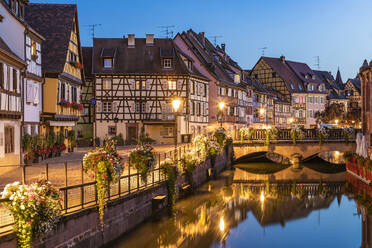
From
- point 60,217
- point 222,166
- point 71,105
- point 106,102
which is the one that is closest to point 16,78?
point 71,105

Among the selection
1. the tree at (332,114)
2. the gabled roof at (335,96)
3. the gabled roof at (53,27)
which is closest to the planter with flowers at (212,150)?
the gabled roof at (53,27)

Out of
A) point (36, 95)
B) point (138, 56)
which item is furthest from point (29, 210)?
point (138, 56)

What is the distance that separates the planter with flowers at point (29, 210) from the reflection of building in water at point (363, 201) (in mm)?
11897

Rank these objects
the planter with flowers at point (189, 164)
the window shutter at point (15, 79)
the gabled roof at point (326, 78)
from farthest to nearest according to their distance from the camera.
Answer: the gabled roof at point (326, 78) → the planter with flowers at point (189, 164) → the window shutter at point (15, 79)

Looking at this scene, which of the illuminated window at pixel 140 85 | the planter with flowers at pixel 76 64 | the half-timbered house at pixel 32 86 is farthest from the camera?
the illuminated window at pixel 140 85

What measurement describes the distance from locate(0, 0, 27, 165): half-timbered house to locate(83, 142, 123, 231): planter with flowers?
7773mm

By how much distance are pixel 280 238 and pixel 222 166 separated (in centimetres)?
2020

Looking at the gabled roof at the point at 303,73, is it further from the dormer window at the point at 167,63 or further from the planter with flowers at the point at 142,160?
the planter with flowers at the point at 142,160

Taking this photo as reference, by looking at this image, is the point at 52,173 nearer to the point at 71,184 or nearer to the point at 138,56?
the point at 71,184

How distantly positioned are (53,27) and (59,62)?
320 centimetres

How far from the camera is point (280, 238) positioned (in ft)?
57.8

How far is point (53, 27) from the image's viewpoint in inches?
1209

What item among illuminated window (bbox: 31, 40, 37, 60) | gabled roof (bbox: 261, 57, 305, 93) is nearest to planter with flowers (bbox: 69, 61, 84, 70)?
illuminated window (bbox: 31, 40, 37, 60)

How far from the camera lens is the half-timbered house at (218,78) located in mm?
52406
